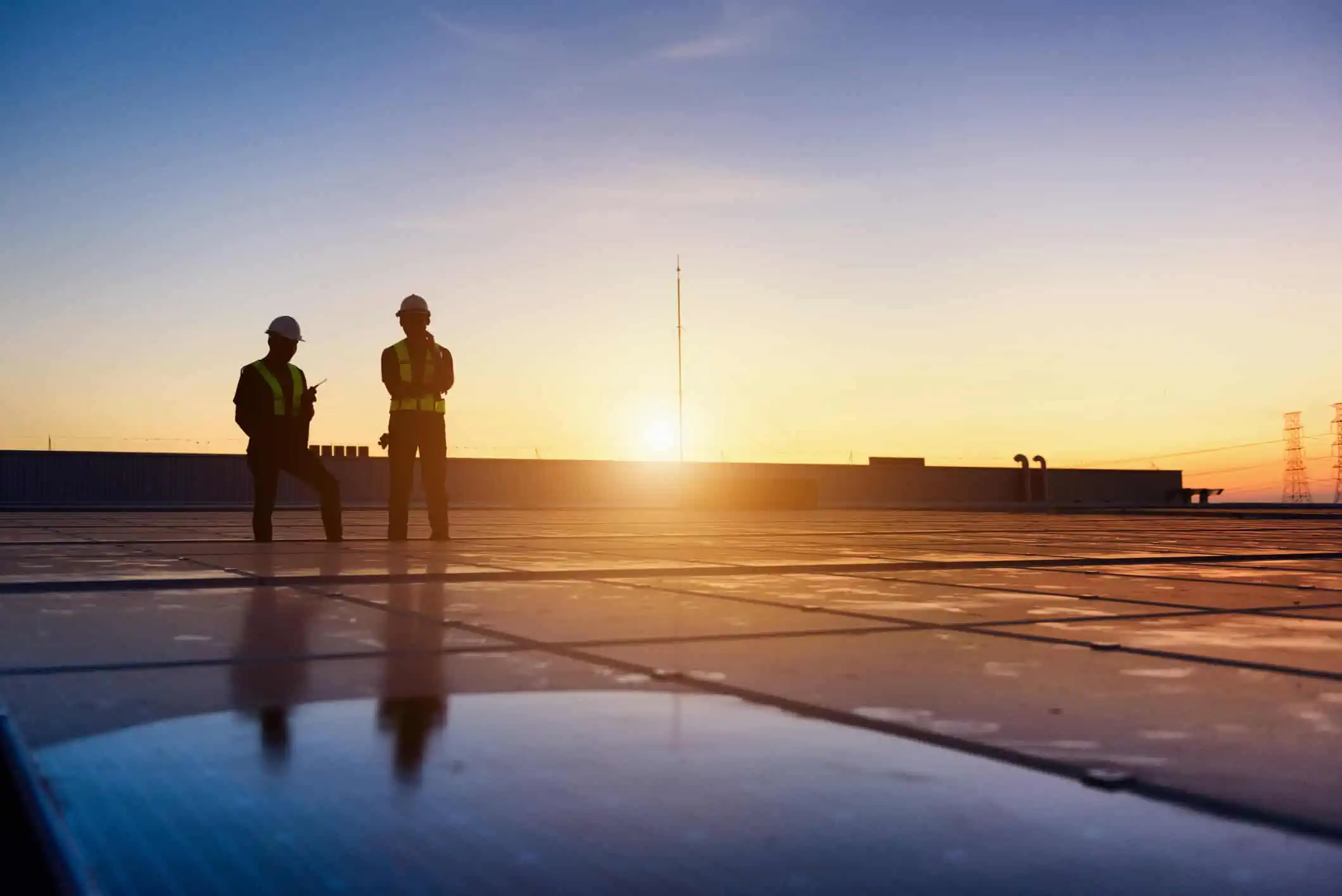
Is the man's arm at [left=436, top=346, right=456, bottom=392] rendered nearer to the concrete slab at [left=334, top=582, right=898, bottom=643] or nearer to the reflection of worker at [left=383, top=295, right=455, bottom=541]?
the reflection of worker at [left=383, top=295, right=455, bottom=541]

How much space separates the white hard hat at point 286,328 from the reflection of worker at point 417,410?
730 millimetres

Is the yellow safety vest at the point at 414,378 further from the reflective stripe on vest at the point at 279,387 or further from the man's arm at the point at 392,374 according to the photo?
the reflective stripe on vest at the point at 279,387

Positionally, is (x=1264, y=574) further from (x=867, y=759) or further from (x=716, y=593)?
(x=867, y=759)

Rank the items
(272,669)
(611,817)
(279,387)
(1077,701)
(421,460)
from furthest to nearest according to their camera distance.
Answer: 1. (421,460)
2. (279,387)
3. (272,669)
4. (1077,701)
5. (611,817)

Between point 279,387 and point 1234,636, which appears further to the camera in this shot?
point 279,387

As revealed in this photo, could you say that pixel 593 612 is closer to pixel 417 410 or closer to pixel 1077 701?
pixel 1077 701

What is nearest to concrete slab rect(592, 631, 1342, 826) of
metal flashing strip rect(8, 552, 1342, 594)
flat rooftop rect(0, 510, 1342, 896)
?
flat rooftop rect(0, 510, 1342, 896)

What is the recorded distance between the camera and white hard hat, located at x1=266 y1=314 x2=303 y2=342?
10.6 metres

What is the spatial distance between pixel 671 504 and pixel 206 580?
2988cm

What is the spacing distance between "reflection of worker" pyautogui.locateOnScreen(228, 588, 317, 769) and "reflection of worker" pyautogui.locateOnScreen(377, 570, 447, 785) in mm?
215

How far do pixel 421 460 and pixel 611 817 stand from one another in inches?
362

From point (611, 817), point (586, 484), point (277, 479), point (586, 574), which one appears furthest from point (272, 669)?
point (586, 484)

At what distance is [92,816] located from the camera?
200 centimetres

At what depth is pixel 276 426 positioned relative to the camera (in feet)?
34.9
